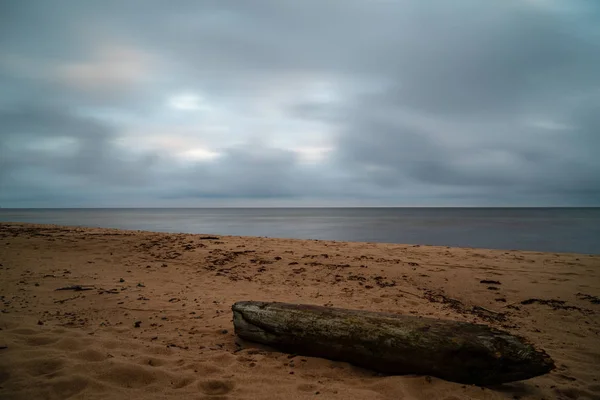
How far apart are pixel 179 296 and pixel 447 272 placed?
23.5 ft

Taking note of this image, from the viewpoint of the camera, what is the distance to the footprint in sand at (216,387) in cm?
335

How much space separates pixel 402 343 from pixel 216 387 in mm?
2103

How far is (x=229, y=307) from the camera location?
639cm

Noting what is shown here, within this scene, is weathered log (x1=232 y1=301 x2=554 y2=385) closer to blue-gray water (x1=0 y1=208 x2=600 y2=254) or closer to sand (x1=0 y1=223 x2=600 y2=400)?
sand (x1=0 y1=223 x2=600 y2=400)

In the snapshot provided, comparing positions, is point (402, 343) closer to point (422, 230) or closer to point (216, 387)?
point (216, 387)

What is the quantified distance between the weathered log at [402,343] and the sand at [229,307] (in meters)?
0.15

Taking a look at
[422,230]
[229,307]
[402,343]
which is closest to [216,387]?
[402,343]

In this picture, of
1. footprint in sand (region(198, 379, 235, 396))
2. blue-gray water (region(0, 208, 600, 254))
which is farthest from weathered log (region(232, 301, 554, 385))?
blue-gray water (region(0, 208, 600, 254))

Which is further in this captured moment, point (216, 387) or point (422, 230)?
point (422, 230)

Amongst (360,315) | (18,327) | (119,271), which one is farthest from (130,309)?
(360,315)

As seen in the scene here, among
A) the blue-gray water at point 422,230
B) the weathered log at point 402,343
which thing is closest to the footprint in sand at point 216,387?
the weathered log at point 402,343

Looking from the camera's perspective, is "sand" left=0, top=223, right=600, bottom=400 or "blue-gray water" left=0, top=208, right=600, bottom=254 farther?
"blue-gray water" left=0, top=208, right=600, bottom=254

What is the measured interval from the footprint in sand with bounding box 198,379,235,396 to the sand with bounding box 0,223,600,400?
0.01 metres

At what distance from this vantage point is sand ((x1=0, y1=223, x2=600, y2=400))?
342 cm
